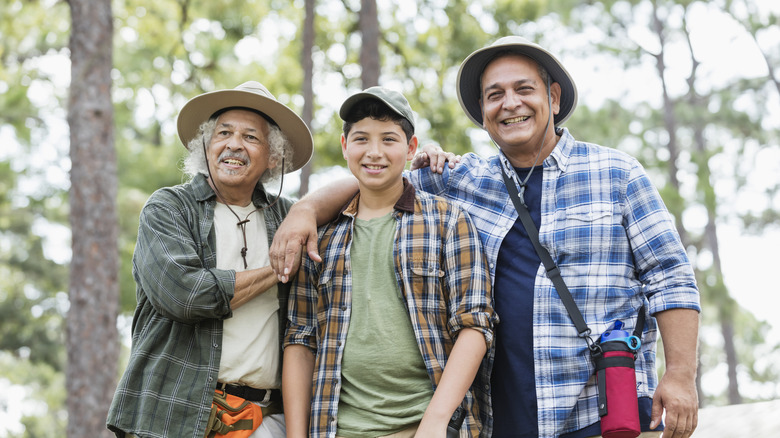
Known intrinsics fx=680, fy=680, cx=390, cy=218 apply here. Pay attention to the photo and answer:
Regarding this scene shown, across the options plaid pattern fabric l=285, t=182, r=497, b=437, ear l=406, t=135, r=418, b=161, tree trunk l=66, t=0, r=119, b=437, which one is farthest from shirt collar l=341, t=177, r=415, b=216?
tree trunk l=66, t=0, r=119, b=437

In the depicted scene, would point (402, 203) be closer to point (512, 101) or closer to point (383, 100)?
point (383, 100)

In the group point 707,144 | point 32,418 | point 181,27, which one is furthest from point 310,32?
point 32,418

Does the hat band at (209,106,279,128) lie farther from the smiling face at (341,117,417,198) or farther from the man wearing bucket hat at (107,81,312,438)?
the smiling face at (341,117,417,198)

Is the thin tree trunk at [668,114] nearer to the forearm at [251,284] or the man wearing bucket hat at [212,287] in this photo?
the man wearing bucket hat at [212,287]

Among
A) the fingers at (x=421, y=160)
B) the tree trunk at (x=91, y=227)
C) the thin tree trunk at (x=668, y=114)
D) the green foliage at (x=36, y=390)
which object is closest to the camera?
the fingers at (x=421, y=160)

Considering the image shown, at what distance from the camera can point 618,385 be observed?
243 cm

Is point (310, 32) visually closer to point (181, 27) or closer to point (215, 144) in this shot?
point (181, 27)

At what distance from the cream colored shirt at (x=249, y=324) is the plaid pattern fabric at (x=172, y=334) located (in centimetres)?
6

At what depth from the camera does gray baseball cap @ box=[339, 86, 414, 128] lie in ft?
8.70

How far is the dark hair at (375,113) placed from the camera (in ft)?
8.83

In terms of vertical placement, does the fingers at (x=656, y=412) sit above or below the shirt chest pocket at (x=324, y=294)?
below

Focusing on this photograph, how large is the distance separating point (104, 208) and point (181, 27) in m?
6.22

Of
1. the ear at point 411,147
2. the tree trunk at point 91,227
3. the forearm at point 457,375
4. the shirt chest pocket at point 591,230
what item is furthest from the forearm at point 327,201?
the tree trunk at point 91,227

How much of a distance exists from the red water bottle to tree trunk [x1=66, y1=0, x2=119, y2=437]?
5117 mm
